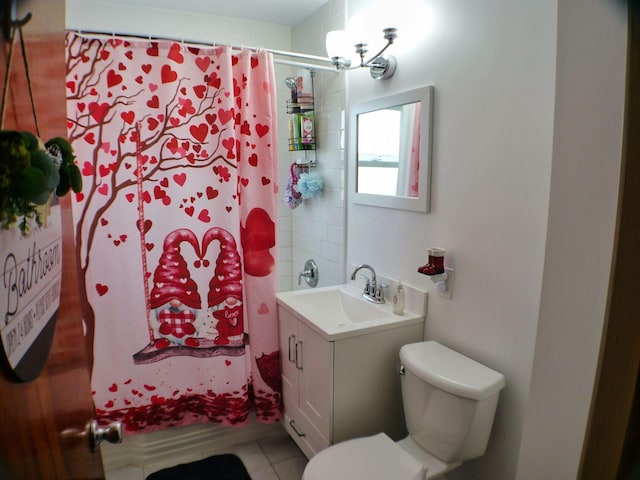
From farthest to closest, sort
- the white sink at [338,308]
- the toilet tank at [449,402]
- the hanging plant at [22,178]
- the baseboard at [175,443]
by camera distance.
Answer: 1. the baseboard at [175,443]
2. the white sink at [338,308]
3. the toilet tank at [449,402]
4. the hanging plant at [22,178]

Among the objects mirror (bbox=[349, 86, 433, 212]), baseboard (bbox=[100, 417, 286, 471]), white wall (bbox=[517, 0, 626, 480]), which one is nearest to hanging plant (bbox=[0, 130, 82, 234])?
white wall (bbox=[517, 0, 626, 480])

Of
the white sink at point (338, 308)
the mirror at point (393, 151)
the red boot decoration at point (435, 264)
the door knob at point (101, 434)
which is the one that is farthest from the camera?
the white sink at point (338, 308)

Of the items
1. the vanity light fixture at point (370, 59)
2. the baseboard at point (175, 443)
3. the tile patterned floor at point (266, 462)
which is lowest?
the tile patterned floor at point (266, 462)

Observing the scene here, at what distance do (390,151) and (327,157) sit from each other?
64cm

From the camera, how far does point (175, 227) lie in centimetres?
205

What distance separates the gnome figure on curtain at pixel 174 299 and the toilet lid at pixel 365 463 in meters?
0.97

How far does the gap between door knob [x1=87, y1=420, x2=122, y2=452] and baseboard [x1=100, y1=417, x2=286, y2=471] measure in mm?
1590

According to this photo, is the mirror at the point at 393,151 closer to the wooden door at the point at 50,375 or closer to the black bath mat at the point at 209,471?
the wooden door at the point at 50,375

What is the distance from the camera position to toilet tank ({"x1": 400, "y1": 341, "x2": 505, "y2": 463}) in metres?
1.41

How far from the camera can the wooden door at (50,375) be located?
1.56 feet

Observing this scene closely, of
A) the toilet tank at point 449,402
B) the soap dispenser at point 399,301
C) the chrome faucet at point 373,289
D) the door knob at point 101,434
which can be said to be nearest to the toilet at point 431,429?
the toilet tank at point 449,402

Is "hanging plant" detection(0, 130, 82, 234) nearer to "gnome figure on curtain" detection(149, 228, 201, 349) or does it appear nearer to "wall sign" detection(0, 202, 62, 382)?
"wall sign" detection(0, 202, 62, 382)

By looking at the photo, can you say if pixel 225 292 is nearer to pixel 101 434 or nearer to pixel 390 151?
pixel 390 151

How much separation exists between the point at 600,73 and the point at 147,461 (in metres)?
2.57
